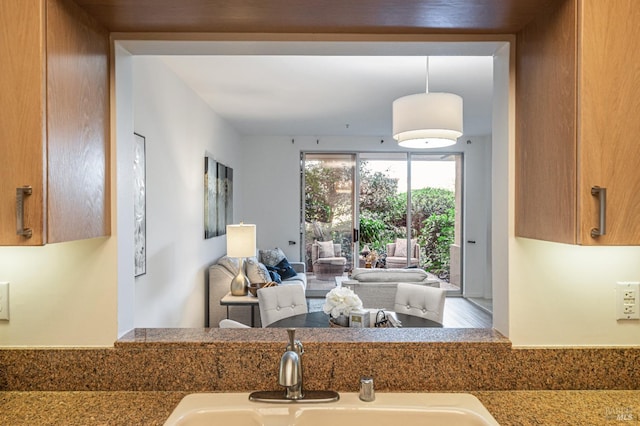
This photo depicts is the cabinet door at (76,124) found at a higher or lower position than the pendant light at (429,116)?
lower

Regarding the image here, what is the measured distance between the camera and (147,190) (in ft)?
9.91

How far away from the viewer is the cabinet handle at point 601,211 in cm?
97

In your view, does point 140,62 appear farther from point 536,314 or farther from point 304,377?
point 536,314

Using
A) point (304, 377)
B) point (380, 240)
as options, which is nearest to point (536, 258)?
point (304, 377)

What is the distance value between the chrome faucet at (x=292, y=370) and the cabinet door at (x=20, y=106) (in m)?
0.66

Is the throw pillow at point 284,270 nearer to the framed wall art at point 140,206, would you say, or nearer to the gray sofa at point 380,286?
the gray sofa at point 380,286

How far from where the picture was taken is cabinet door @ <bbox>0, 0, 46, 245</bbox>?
3.19 feet

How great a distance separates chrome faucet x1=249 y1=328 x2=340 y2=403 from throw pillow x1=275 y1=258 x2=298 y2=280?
469cm

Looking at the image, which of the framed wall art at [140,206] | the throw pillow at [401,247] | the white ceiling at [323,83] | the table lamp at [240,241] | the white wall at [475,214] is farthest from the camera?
the throw pillow at [401,247]

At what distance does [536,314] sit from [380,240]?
5850 mm

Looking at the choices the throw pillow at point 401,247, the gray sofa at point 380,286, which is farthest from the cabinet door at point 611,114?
the throw pillow at point 401,247

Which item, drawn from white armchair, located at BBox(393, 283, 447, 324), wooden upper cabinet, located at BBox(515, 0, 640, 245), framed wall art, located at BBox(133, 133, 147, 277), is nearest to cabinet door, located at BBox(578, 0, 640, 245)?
wooden upper cabinet, located at BBox(515, 0, 640, 245)

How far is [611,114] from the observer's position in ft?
3.29

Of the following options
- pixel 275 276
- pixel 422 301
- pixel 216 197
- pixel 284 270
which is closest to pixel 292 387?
pixel 422 301
